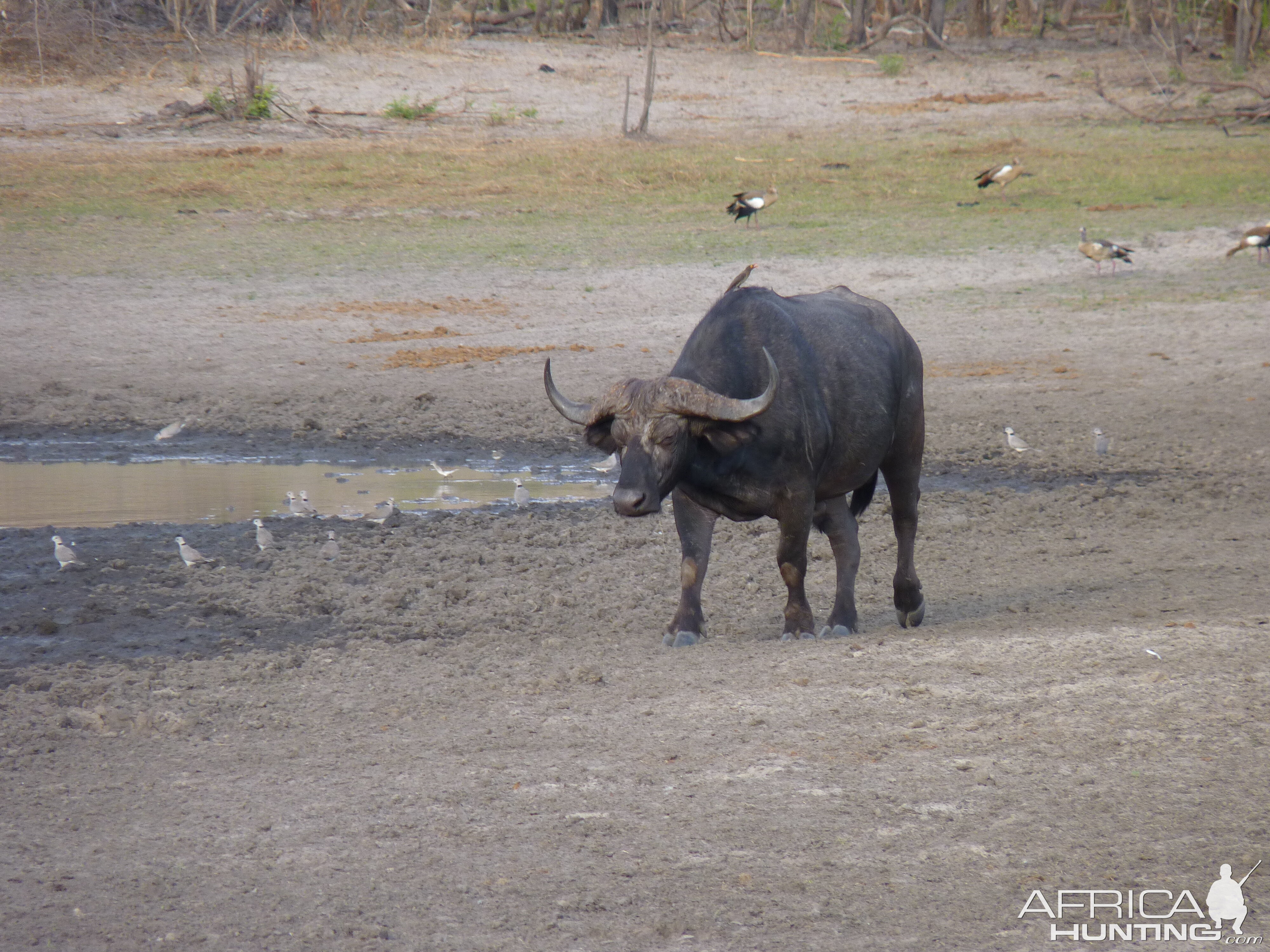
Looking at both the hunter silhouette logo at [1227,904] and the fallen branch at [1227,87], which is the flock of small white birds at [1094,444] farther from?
the fallen branch at [1227,87]

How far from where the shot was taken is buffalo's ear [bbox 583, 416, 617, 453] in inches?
218

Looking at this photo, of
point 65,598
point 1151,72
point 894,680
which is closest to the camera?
point 894,680

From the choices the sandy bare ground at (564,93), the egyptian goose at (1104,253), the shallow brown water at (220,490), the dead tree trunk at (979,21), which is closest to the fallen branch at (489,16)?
the sandy bare ground at (564,93)

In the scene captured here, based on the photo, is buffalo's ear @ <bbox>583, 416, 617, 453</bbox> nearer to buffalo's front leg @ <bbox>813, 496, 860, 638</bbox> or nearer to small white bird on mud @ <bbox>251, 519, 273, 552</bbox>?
buffalo's front leg @ <bbox>813, 496, 860, 638</bbox>

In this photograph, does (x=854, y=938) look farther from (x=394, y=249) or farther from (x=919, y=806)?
(x=394, y=249)

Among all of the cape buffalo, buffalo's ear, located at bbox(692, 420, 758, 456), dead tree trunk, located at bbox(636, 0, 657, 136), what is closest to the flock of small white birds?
the cape buffalo

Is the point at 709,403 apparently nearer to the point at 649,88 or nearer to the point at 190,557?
the point at 190,557

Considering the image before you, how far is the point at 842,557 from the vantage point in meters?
6.30

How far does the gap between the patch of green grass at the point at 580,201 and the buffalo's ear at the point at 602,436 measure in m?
9.43

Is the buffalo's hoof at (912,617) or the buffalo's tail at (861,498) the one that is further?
the buffalo's tail at (861,498)

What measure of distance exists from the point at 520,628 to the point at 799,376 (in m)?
1.68

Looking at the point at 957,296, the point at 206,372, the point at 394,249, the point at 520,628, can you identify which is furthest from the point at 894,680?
the point at 394,249

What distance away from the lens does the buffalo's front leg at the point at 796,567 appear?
578 centimetres

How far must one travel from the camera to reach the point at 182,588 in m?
6.83
